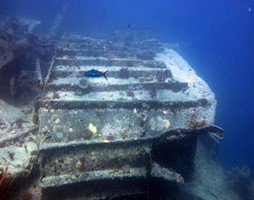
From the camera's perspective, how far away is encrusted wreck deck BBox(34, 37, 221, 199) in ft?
18.3

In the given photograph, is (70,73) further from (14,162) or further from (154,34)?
(154,34)

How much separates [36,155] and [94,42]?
9.11 metres

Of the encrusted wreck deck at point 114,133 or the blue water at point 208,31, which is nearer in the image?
the encrusted wreck deck at point 114,133

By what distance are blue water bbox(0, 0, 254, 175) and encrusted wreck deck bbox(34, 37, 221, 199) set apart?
675cm

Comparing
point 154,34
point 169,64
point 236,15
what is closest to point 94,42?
point 169,64

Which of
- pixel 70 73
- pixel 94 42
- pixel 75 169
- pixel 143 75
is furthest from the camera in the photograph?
pixel 94 42

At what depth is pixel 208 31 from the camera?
318ft

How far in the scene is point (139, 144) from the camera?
6.09 meters

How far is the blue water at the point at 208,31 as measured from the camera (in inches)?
1114

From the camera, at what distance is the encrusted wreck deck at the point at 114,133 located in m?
5.57

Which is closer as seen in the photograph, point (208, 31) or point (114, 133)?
point (114, 133)

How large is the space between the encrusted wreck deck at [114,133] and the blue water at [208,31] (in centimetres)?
675

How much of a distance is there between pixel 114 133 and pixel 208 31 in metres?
99.0

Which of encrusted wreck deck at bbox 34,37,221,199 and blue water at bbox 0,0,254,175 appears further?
blue water at bbox 0,0,254,175
